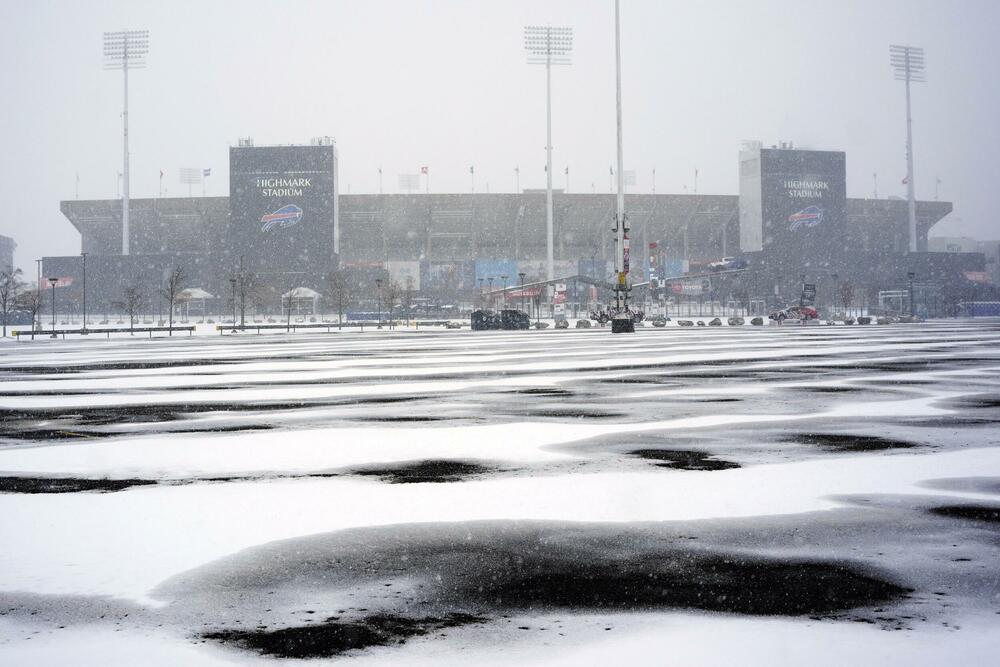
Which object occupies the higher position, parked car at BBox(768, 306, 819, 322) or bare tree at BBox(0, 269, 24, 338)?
bare tree at BBox(0, 269, 24, 338)

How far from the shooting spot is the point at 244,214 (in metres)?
118

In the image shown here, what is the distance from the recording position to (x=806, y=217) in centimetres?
13088

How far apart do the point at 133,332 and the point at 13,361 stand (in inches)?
1538

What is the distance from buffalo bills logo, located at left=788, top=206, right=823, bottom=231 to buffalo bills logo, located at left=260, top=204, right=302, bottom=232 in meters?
66.3

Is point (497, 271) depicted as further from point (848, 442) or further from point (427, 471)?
point (427, 471)

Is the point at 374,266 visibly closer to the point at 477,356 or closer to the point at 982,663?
the point at 477,356

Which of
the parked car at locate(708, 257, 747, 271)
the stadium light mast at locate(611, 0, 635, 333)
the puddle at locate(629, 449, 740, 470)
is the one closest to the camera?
the puddle at locate(629, 449, 740, 470)

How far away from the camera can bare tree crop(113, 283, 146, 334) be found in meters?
80.2

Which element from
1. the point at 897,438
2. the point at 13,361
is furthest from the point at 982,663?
the point at 13,361

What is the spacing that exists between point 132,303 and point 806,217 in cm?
9055

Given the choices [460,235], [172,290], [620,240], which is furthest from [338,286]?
[620,240]

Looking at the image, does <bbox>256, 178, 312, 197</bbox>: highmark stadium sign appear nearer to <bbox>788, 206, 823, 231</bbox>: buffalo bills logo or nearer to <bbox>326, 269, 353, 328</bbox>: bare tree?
<bbox>326, 269, 353, 328</bbox>: bare tree

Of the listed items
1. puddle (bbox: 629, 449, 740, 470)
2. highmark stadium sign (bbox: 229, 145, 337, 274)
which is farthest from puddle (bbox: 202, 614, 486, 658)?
highmark stadium sign (bbox: 229, 145, 337, 274)

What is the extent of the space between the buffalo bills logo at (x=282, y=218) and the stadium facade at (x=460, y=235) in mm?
124
